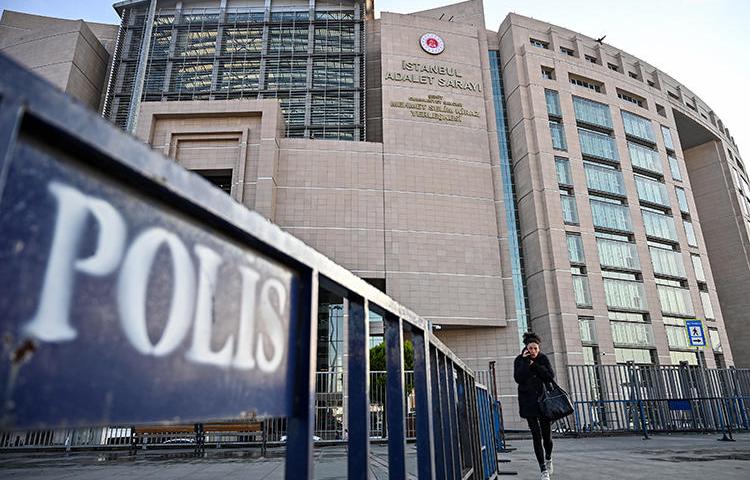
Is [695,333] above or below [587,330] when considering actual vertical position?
below

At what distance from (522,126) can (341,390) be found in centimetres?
1920

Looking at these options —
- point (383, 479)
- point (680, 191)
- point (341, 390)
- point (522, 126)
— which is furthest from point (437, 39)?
point (383, 479)

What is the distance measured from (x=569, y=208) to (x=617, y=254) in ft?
12.9

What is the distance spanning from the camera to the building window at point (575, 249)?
82.3 feet

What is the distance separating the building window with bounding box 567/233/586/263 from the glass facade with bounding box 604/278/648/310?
1991 millimetres

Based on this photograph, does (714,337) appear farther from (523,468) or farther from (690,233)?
(523,468)

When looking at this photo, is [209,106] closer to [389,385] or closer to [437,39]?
[437,39]

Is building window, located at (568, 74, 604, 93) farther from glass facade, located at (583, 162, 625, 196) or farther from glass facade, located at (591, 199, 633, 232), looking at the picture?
glass facade, located at (591, 199, 633, 232)

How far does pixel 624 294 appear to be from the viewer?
2548cm

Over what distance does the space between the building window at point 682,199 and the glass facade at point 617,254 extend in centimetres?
696

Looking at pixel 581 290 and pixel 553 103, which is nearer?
pixel 581 290

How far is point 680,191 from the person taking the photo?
3095cm

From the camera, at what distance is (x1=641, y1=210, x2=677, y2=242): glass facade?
28062mm

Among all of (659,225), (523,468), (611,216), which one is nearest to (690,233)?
(659,225)
